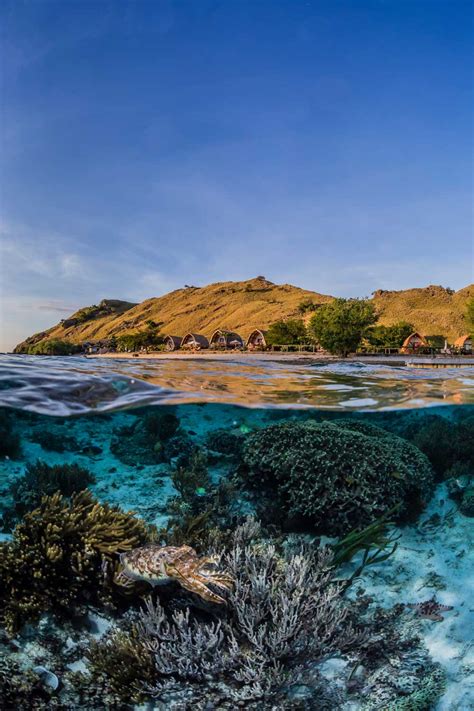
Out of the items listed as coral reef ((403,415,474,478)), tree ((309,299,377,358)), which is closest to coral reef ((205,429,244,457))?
coral reef ((403,415,474,478))

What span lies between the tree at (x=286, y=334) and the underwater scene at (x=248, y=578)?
6062 centimetres

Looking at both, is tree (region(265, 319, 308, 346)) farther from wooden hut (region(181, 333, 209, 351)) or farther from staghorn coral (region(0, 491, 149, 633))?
staghorn coral (region(0, 491, 149, 633))

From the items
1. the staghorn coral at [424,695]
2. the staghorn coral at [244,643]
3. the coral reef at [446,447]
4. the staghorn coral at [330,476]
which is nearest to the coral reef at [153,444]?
the staghorn coral at [330,476]

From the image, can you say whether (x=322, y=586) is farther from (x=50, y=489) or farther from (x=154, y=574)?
(x=50, y=489)

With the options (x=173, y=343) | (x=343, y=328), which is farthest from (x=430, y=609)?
(x=173, y=343)

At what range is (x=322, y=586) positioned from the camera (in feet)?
14.4

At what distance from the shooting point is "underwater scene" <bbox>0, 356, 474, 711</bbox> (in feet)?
12.0

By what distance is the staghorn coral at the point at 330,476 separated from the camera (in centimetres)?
589

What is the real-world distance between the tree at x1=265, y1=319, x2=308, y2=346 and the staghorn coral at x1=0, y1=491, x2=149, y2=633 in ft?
211

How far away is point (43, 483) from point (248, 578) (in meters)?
4.02

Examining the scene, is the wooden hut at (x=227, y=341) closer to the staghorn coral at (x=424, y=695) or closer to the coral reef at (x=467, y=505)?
the coral reef at (x=467, y=505)

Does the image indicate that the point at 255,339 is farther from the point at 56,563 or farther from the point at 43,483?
the point at 56,563

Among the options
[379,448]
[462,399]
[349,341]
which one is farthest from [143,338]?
[379,448]

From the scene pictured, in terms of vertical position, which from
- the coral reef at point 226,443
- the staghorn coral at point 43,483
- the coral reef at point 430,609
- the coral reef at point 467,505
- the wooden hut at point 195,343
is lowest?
the coral reef at point 430,609
